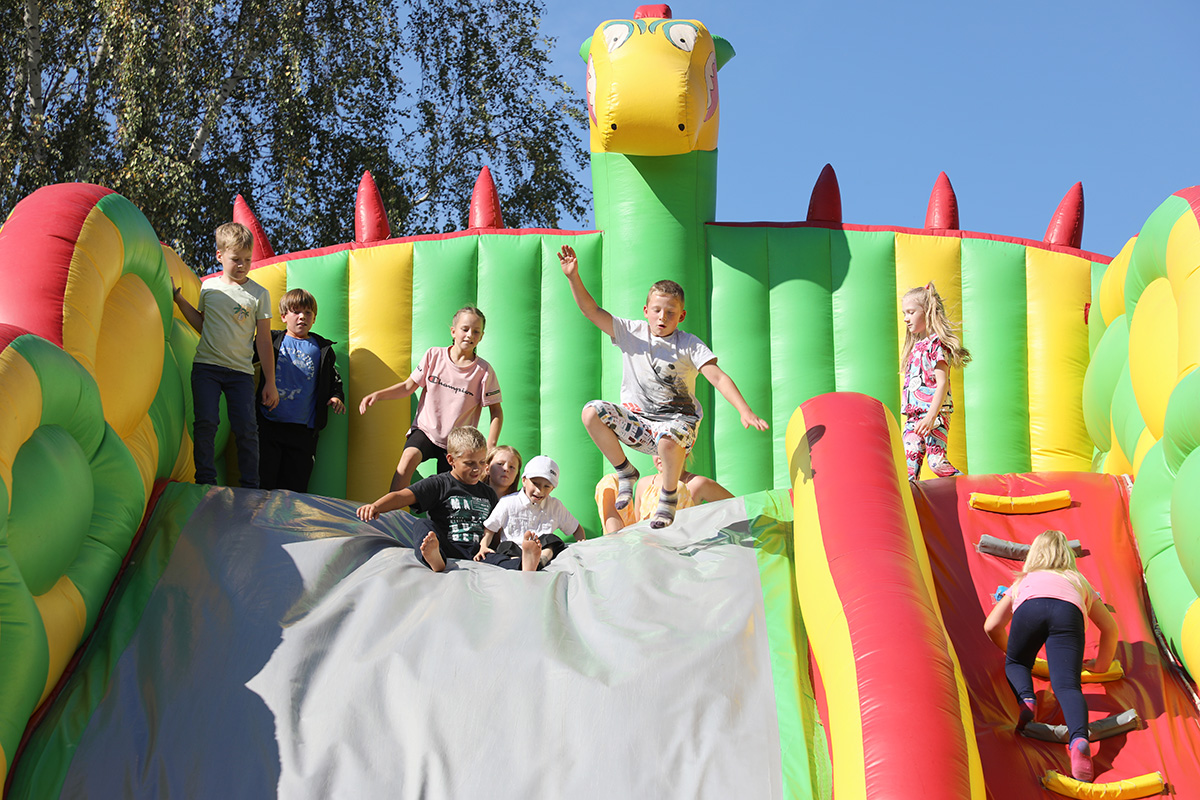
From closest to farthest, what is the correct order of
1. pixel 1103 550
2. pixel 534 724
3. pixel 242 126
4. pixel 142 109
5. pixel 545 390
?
pixel 534 724 < pixel 1103 550 < pixel 545 390 < pixel 142 109 < pixel 242 126

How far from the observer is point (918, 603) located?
258cm

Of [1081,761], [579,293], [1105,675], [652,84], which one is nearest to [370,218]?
[652,84]

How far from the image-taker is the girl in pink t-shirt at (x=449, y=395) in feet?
14.6

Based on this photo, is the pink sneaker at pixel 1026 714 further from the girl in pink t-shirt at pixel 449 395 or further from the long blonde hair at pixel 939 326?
the girl in pink t-shirt at pixel 449 395

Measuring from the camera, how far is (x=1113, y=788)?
242 cm

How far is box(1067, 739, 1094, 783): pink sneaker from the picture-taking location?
2471mm

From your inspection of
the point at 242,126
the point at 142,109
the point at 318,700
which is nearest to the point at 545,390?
the point at 318,700

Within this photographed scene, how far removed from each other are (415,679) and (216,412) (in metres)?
1.83

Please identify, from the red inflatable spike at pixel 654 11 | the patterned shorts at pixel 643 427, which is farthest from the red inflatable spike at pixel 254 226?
the patterned shorts at pixel 643 427

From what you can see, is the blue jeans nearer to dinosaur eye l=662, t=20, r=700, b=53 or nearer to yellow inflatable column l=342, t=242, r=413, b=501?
yellow inflatable column l=342, t=242, r=413, b=501

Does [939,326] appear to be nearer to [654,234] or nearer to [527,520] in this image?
[654,234]

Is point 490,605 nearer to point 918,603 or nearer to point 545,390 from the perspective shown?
point 918,603

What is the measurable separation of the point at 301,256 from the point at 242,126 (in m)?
5.99

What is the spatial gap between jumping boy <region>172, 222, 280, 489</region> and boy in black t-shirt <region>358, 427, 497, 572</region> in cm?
81
